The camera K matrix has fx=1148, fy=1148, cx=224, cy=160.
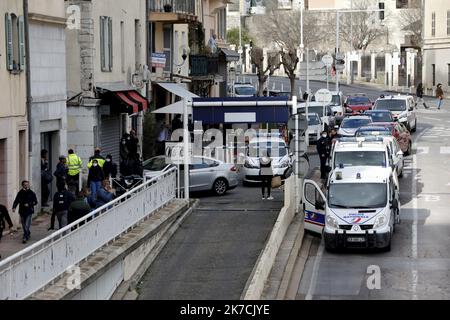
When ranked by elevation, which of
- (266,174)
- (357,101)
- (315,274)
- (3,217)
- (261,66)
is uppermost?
(261,66)

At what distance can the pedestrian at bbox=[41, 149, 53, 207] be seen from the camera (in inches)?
1237

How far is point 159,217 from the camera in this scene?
28578mm

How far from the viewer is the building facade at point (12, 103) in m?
28.4

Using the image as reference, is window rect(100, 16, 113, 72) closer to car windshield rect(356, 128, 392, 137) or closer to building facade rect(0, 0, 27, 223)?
building facade rect(0, 0, 27, 223)

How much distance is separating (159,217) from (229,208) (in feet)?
12.6

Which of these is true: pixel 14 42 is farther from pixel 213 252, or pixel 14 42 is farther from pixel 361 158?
pixel 361 158

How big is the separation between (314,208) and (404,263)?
10.7 ft

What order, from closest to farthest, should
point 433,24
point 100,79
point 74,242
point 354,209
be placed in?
1. point 74,242
2. point 354,209
3. point 100,79
4. point 433,24

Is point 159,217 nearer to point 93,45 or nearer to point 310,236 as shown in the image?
point 310,236

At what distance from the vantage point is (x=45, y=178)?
31.4 metres

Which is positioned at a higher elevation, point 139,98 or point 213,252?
point 139,98

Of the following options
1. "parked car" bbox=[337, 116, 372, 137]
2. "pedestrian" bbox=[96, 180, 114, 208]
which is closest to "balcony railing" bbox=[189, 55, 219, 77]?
"parked car" bbox=[337, 116, 372, 137]

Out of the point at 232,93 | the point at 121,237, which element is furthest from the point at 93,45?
the point at 232,93

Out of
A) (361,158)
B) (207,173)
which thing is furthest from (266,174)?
(361,158)
